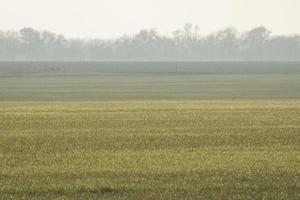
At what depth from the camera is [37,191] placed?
16.7 meters

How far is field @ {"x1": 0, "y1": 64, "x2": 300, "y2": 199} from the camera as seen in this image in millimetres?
16922

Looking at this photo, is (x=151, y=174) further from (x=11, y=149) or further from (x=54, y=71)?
(x=54, y=71)

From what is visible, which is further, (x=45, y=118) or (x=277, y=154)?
(x=45, y=118)

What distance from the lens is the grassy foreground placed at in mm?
16891

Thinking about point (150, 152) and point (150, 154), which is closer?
point (150, 154)

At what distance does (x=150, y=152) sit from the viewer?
76.4 feet

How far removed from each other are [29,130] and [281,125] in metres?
10.7

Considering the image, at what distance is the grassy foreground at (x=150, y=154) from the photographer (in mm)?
16891

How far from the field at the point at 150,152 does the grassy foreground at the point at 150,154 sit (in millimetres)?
26

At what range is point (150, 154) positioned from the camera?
74.5ft

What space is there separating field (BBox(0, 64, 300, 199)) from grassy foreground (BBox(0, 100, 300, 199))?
0.08 feet

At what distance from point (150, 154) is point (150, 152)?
0.56 meters

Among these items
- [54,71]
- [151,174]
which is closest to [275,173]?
[151,174]

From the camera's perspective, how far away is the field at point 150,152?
16922 millimetres
